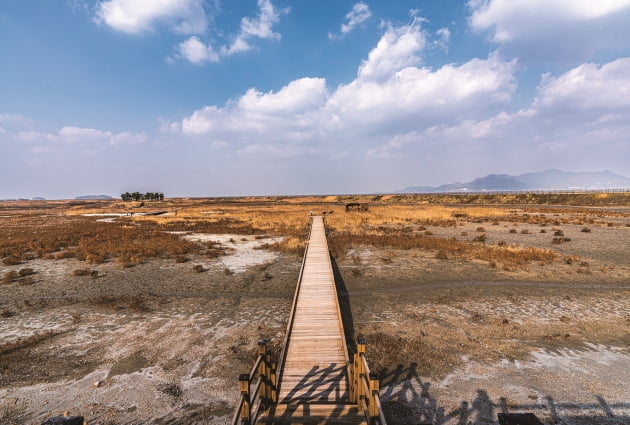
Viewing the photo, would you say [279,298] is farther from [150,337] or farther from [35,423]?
[35,423]

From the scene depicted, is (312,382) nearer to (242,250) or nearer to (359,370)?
(359,370)

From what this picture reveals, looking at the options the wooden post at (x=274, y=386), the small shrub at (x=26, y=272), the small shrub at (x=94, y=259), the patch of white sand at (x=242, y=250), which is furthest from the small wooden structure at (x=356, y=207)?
the wooden post at (x=274, y=386)

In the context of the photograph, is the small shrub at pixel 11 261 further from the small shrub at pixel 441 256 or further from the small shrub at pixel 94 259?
the small shrub at pixel 441 256

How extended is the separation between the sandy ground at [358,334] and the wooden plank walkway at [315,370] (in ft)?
3.79

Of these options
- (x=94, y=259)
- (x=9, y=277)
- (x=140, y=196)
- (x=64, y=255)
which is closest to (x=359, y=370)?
(x=9, y=277)

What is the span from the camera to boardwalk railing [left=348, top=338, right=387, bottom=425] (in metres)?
4.30

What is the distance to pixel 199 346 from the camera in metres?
9.00

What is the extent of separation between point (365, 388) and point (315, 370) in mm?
2183

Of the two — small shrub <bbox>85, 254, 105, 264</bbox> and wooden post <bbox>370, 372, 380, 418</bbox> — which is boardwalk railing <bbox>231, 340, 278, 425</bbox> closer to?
wooden post <bbox>370, 372, 380, 418</bbox>

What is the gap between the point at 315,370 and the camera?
6902 millimetres

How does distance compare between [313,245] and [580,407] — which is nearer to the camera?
[580,407]

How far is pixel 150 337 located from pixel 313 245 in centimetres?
1298

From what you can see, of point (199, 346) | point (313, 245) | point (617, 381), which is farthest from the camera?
point (313, 245)

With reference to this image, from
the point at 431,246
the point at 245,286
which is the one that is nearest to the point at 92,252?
the point at 245,286
